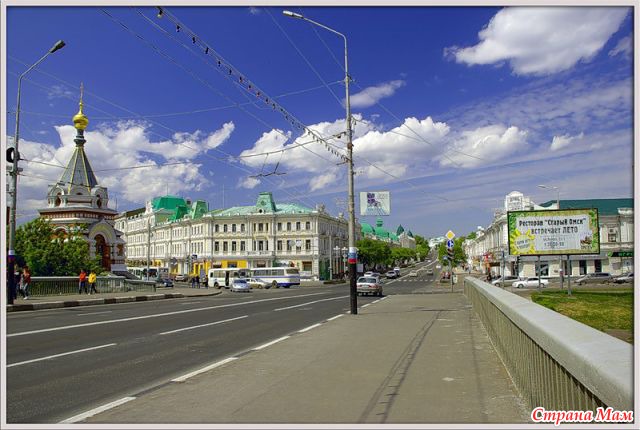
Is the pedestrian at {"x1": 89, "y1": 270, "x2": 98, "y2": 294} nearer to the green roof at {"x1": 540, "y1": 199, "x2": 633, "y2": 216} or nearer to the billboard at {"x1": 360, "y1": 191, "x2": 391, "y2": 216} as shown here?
the billboard at {"x1": 360, "y1": 191, "x2": 391, "y2": 216}

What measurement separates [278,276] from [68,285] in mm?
31955

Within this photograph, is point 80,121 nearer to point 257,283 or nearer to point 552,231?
point 257,283

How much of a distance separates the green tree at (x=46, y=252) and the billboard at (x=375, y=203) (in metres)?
27.0

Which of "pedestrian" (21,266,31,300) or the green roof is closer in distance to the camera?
"pedestrian" (21,266,31,300)

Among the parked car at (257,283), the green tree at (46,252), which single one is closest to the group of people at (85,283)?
the green tree at (46,252)

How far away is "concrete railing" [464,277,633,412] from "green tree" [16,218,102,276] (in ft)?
147

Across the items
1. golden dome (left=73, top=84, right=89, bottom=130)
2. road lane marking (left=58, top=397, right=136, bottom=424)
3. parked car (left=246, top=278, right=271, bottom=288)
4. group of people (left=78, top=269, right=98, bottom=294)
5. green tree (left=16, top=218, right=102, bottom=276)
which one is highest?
golden dome (left=73, top=84, right=89, bottom=130)

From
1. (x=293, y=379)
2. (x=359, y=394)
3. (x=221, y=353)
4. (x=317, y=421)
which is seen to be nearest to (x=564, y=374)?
(x=317, y=421)

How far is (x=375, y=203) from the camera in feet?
106

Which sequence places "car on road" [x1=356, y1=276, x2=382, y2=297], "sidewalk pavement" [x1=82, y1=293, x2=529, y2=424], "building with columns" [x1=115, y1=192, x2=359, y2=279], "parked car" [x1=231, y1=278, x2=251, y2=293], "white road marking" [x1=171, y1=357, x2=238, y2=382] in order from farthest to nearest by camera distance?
"building with columns" [x1=115, y1=192, x2=359, y2=279], "parked car" [x1=231, y1=278, x2=251, y2=293], "car on road" [x1=356, y1=276, x2=382, y2=297], "white road marking" [x1=171, y1=357, x2=238, y2=382], "sidewalk pavement" [x1=82, y1=293, x2=529, y2=424]

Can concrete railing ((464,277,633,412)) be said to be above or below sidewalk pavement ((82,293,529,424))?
above

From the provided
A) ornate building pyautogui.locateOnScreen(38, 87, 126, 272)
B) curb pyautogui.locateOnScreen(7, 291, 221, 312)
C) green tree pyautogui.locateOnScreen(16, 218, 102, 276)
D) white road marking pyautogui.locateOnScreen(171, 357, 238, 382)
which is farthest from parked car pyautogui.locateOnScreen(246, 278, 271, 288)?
white road marking pyautogui.locateOnScreen(171, 357, 238, 382)

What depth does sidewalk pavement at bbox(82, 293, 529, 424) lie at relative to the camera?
589 centimetres

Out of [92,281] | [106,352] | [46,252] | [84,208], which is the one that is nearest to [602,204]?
[92,281]
